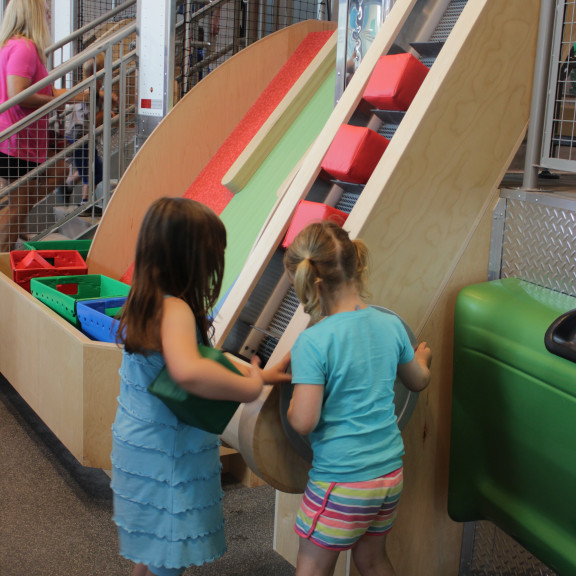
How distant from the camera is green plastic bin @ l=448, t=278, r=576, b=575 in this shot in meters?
1.75

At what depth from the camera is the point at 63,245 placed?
385 centimetres

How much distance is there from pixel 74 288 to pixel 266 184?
992mm

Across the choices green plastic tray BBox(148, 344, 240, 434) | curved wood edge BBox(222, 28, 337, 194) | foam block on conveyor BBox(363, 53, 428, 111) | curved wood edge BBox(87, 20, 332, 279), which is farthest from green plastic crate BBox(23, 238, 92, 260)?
green plastic tray BBox(148, 344, 240, 434)

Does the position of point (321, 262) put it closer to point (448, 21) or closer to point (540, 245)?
point (540, 245)

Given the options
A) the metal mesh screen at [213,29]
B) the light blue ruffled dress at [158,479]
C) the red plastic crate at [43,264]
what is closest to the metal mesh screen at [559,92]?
the light blue ruffled dress at [158,479]

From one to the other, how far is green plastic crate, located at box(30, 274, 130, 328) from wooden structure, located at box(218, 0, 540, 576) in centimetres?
128

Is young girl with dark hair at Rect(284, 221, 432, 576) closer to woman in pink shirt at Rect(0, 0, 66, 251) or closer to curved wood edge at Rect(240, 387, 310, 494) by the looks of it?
curved wood edge at Rect(240, 387, 310, 494)

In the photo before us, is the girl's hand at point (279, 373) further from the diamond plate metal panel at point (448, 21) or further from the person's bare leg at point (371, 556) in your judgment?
the diamond plate metal panel at point (448, 21)

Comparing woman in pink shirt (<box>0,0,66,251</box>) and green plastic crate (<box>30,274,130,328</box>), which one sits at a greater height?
woman in pink shirt (<box>0,0,66,251</box>)

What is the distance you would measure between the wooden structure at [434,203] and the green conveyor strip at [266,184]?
0.98 metres

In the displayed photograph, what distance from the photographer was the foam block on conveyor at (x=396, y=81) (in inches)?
77.7

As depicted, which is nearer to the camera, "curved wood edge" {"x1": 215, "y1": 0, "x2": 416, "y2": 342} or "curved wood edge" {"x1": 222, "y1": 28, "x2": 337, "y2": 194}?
"curved wood edge" {"x1": 215, "y1": 0, "x2": 416, "y2": 342}

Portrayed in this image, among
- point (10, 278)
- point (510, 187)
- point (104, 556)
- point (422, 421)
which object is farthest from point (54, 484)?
point (510, 187)

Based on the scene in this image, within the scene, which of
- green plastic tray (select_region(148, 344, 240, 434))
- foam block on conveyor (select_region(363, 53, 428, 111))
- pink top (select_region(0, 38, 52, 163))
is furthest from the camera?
pink top (select_region(0, 38, 52, 163))
